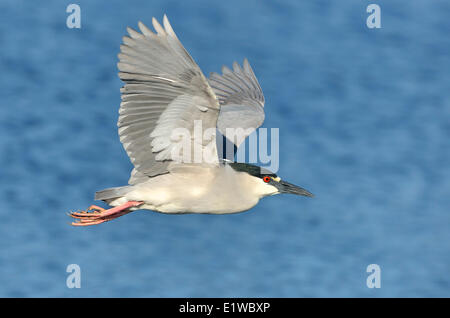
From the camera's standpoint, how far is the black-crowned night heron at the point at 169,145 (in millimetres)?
8016

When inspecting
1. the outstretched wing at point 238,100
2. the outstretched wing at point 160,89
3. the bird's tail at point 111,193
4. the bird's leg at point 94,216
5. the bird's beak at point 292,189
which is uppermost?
the outstretched wing at point 238,100

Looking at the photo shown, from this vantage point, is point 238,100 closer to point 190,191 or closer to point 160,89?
point 190,191

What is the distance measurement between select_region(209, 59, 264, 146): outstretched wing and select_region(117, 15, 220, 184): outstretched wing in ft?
6.24

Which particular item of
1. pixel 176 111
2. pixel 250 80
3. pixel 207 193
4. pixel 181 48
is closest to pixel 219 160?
pixel 207 193

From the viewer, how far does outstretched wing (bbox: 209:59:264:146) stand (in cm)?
1035

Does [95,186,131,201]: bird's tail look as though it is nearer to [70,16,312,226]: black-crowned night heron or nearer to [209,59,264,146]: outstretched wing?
[70,16,312,226]: black-crowned night heron

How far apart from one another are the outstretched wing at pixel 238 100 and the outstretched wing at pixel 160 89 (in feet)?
6.24

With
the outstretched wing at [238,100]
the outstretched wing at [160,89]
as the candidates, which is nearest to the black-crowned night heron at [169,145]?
the outstretched wing at [160,89]

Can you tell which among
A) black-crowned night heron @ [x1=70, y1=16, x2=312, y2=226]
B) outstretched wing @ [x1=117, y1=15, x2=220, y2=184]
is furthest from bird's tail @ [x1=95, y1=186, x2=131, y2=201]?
outstretched wing @ [x1=117, y1=15, x2=220, y2=184]

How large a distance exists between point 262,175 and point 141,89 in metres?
2.05

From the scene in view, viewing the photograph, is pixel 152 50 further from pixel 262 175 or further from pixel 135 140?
pixel 262 175

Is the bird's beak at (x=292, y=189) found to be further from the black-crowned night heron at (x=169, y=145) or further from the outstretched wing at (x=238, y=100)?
the outstretched wing at (x=238, y=100)

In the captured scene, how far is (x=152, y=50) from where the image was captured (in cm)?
805

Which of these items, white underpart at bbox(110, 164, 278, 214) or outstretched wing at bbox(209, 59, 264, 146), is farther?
outstretched wing at bbox(209, 59, 264, 146)
